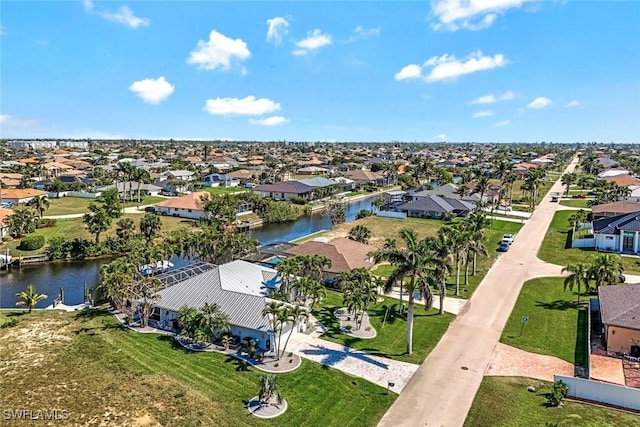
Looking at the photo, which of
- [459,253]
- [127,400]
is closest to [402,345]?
[459,253]

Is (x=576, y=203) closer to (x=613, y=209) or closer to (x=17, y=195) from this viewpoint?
(x=613, y=209)

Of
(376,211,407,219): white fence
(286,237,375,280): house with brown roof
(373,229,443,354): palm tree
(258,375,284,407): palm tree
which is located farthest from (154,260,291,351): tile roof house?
(376,211,407,219): white fence

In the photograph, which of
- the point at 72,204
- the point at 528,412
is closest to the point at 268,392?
the point at 528,412

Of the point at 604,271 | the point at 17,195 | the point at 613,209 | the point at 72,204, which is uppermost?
the point at 613,209

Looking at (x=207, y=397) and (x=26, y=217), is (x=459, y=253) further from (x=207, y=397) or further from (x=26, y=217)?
(x=26, y=217)

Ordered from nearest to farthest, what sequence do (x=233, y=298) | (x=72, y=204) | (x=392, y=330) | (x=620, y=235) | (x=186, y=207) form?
(x=233, y=298)
(x=392, y=330)
(x=620, y=235)
(x=186, y=207)
(x=72, y=204)

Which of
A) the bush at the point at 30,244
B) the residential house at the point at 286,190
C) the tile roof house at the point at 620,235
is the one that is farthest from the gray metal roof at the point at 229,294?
the residential house at the point at 286,190

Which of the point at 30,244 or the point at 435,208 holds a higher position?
the point at 435,208
